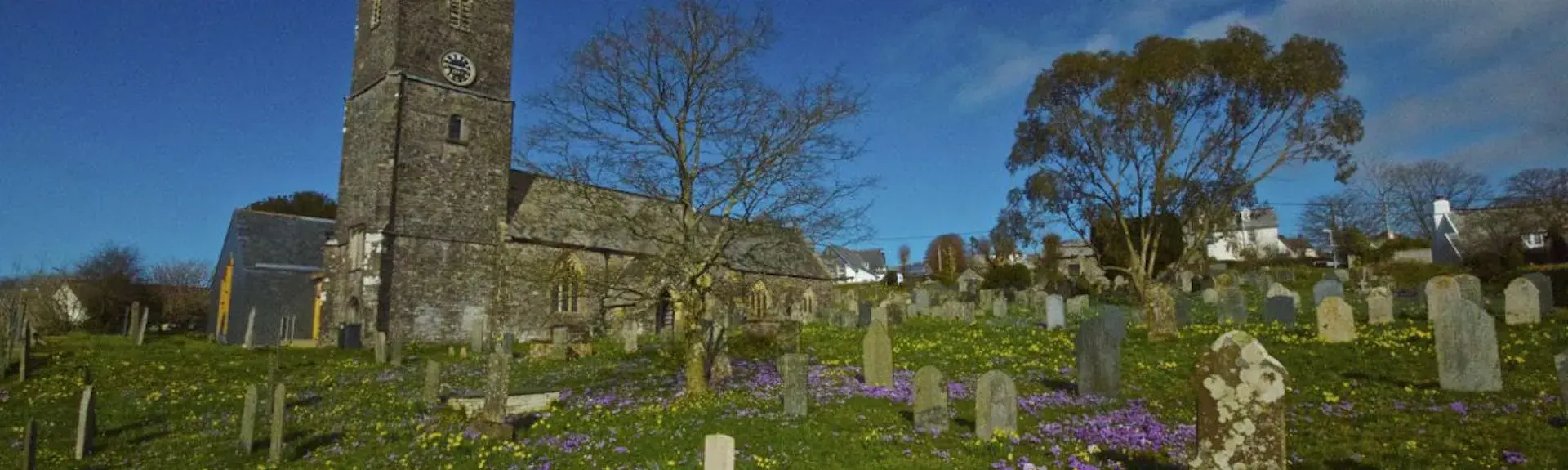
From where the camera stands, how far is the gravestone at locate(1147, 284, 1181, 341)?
59.7 feet

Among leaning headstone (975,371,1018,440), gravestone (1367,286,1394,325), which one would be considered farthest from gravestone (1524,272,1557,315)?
leaning headstone (975,371,1018,440)

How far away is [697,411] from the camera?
37.3 ft

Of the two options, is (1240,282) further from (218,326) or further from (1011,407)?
(218,326)

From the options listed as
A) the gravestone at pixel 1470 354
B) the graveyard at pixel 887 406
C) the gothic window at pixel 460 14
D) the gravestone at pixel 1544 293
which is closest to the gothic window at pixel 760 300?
the gothic window at pixel 460 14

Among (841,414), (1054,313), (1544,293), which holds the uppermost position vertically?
(1544,293)

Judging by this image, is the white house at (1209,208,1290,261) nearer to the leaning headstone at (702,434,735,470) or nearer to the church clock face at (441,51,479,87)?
the church clock face at (441,51,479,87)

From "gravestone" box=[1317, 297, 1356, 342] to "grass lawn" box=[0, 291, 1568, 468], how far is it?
1.03 feet

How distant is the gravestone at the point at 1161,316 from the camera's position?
1819 centimetres

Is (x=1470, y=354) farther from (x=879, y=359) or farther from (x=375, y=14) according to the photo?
(x=375, y=14)

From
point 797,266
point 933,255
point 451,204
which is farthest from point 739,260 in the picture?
point 933,255

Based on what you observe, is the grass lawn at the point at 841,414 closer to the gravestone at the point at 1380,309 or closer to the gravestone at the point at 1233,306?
the gravestone at the point at 1380,309

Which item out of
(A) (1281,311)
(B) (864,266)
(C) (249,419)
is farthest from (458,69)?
(B) (864,266)

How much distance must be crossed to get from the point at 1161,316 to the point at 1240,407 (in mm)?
14091

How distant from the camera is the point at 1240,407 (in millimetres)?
5328
